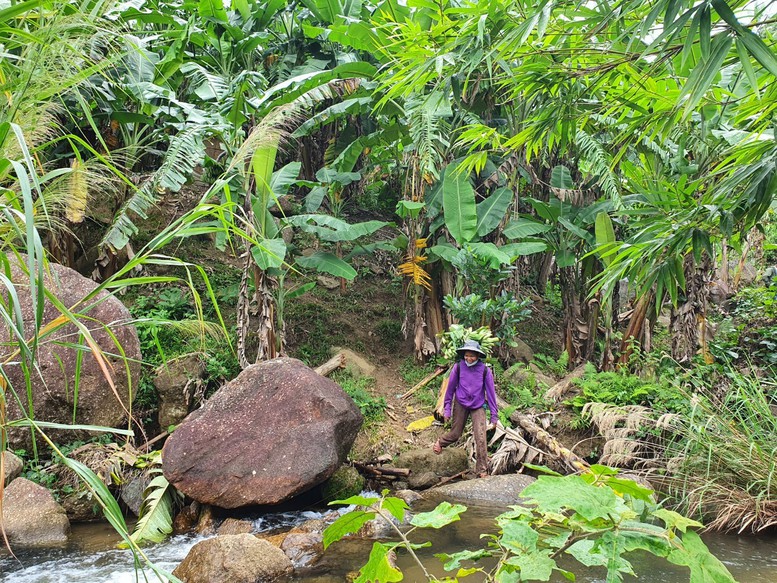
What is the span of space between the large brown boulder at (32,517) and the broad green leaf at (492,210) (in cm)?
637

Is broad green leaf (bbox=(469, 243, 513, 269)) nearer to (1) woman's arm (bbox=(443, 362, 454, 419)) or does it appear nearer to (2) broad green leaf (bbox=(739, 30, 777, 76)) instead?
(1) woman's arm (bbox=(443, 362, 454, 419))

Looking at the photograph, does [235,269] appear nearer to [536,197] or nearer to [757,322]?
[536,197]

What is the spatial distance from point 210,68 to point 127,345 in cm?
625

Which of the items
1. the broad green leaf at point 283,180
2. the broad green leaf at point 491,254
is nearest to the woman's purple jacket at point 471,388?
the broad green leaf at point 491,254

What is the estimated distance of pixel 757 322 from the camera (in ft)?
29.3

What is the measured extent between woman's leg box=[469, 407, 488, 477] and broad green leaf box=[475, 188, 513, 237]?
2961 millimetres

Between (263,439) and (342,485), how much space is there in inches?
44.6

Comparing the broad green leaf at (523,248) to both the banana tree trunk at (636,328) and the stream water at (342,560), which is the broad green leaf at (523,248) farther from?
the stream water at (342,560)

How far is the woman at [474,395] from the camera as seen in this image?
278 inches

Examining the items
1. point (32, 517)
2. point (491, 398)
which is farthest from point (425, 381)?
point (32, 517)

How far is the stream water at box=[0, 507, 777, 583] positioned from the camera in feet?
14.5

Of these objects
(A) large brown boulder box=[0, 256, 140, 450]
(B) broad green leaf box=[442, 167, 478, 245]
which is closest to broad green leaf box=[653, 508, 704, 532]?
(A) large brown boulder box=[0, 256, 140, 450]

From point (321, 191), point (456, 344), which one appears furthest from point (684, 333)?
point (321, 191)

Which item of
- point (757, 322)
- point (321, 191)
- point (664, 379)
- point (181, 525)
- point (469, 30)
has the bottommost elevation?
point (181, 525)
